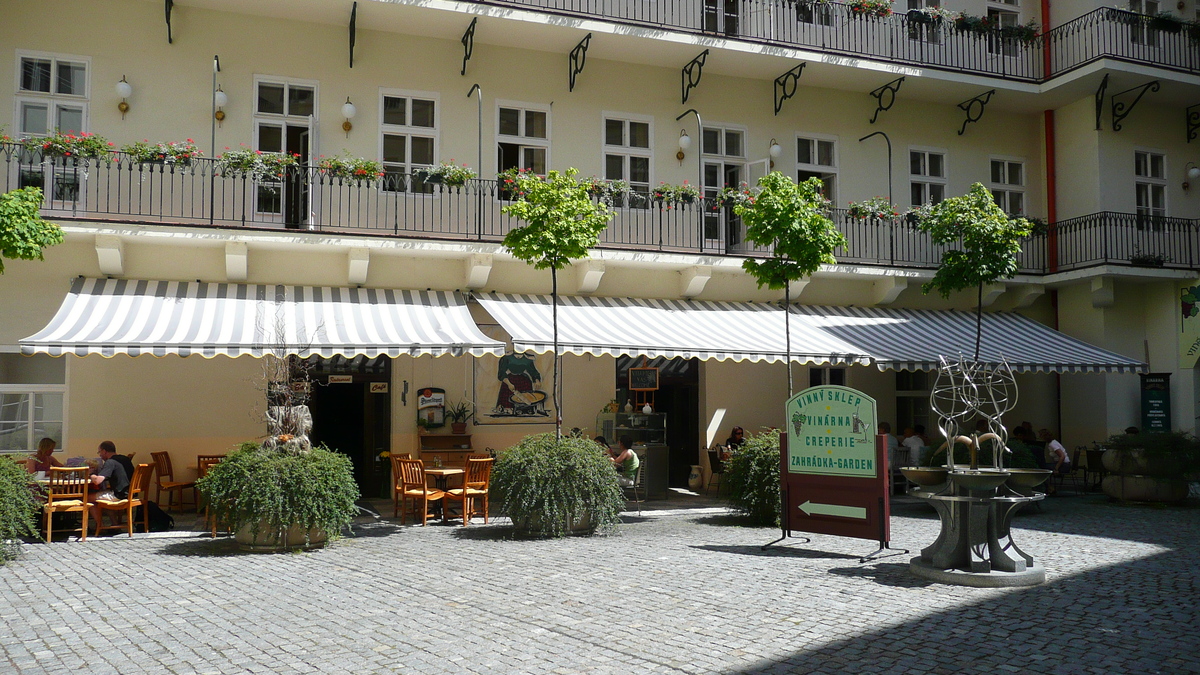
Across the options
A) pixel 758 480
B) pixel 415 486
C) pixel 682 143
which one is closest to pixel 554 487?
pixel 415 486

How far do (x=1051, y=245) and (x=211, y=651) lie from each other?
1559 centimetres

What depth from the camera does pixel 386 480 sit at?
45.5 feet

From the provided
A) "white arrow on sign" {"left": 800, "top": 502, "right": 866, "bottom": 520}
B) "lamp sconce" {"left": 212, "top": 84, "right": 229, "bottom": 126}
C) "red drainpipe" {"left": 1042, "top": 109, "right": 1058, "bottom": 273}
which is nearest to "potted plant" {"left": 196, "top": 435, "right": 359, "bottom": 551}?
"white arrow on sign" {"left": 800, "top": 502, "right": 866, "bottom": 520}

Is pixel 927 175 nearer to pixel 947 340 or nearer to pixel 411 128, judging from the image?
pixel 947 340

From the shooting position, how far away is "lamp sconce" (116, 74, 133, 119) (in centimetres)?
1202

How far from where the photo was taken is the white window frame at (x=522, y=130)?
1386cm

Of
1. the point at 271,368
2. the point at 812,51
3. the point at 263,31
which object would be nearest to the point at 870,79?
the point at 812,51

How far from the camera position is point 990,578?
7270mm

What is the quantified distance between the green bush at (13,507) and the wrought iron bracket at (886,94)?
1337 centimetres

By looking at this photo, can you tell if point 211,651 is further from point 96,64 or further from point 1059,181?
point 1059,181

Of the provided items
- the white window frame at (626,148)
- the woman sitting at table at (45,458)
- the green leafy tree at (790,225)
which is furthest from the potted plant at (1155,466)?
the woman sitting at table at (45,458)

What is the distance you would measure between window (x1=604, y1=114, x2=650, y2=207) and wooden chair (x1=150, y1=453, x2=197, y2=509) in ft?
23.8

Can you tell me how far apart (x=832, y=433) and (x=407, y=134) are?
7584 millimetres

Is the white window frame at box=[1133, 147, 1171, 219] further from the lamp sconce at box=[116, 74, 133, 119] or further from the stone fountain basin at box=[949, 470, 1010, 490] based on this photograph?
the lamp sconce at box=[116, 74, 133, 119]
